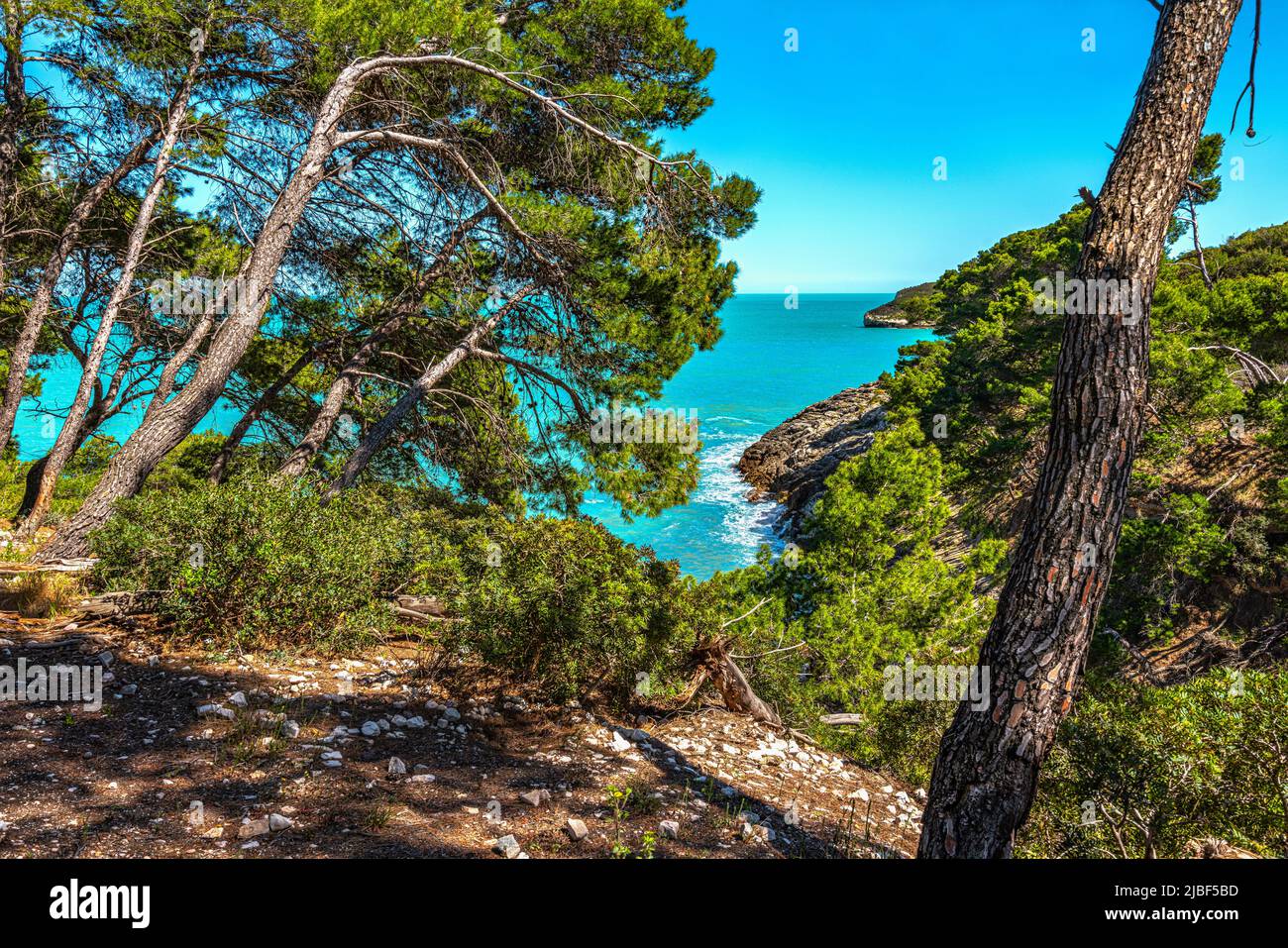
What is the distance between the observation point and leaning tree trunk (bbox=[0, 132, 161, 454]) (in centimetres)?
912

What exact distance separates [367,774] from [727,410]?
203 ft

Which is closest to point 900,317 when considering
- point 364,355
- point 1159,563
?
point 1159,563

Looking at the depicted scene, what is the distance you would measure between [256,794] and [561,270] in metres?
7.20

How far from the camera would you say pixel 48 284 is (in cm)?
952

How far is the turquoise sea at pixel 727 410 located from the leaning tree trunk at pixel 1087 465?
26.0 ft

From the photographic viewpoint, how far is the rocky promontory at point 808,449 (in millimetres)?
36597

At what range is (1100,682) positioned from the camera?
425 inches

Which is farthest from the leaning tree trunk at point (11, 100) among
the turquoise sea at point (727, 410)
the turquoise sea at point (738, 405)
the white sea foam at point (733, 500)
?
the white sea foam at point (733, 500)

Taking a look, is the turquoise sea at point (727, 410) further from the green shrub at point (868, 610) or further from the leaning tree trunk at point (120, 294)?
the green shrub at point (868, 610)

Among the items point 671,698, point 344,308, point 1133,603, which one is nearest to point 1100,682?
point 1133,603

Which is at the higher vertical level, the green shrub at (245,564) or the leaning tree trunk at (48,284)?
the leaning tree trunk at (48,284)

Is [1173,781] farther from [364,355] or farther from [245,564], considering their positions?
[364,355]
